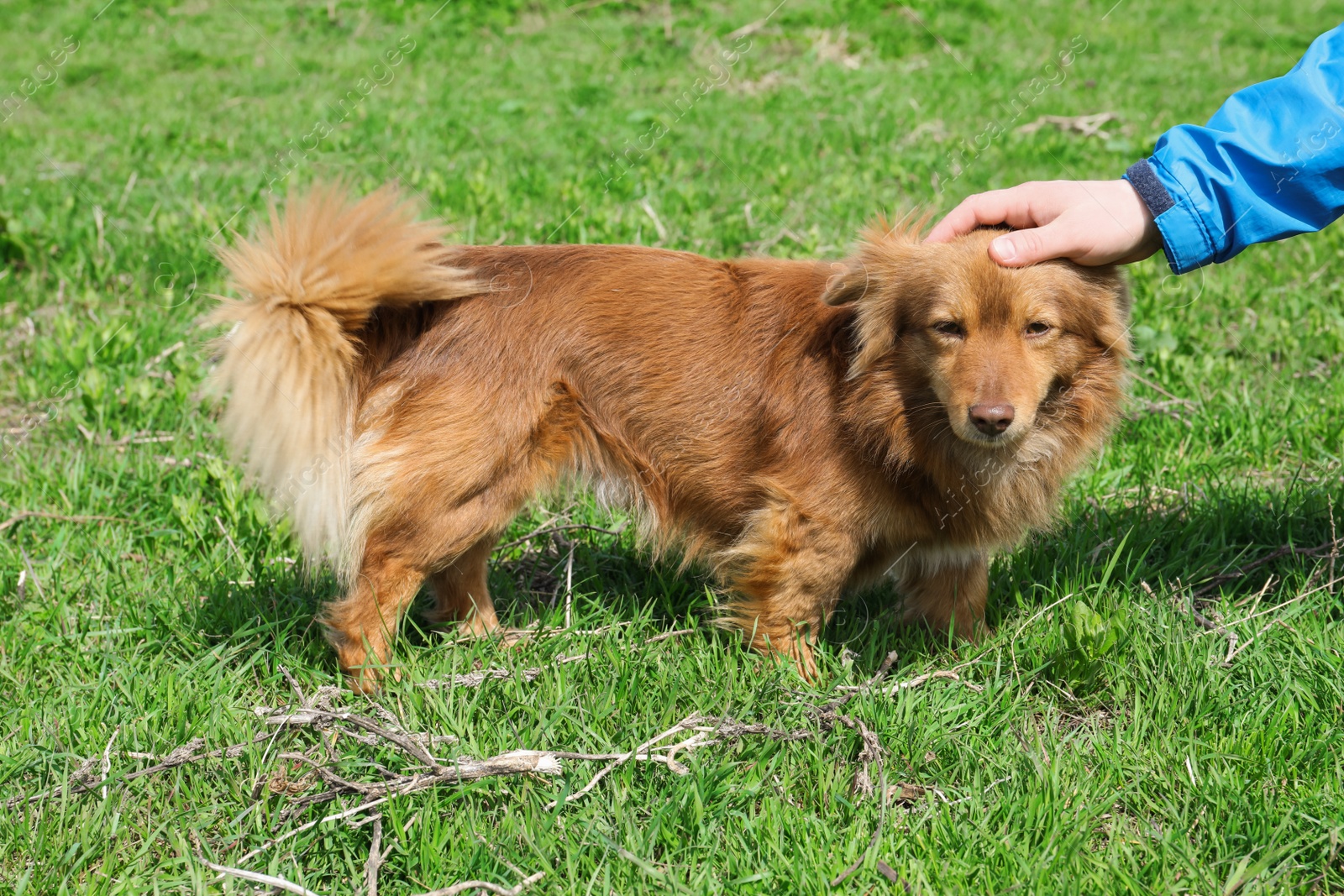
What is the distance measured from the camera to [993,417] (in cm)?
253

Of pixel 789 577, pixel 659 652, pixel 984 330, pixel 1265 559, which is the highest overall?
pixel 984 330

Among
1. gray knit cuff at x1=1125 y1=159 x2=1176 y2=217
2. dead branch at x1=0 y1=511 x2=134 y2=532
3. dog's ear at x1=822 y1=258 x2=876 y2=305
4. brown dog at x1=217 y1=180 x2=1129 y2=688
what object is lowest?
dead branch at x1=0 y1=511 x2=134 y2=532

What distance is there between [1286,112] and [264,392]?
2943 millimetres

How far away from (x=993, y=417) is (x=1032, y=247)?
0.51 metres

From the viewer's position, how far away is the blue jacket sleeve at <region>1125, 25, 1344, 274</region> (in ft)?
8.85

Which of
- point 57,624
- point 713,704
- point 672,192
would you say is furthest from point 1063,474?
point 672,192

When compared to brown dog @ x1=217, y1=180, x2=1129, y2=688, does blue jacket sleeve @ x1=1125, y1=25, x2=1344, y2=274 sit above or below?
above

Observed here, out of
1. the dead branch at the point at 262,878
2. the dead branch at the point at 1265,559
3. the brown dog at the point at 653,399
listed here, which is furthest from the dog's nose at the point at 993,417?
the dead branch at the point at 262,878

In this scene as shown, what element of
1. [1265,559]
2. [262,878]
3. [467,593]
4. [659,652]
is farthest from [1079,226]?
[262,878]

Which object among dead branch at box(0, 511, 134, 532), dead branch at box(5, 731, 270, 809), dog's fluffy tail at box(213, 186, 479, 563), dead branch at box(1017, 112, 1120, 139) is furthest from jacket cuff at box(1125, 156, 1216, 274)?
dead branch at box(1017, 112, 1120, 139)

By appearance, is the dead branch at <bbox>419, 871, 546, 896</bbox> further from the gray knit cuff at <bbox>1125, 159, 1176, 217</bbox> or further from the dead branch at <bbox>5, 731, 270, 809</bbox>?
the gray knit cuff at <bbox>1125, 159, 1176, 217</bbox>

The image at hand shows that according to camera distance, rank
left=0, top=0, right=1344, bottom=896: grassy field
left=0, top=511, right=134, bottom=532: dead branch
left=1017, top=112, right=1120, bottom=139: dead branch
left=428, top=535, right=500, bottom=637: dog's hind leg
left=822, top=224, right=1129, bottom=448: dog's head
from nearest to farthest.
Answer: left=0, top=0, right=1344, bottom=896: grassy field, left=822, top=224, right=1129, bottom=448: dog's head, left=428, top=535, right=500, bottom=637: dog's hind leg, left=0, top=511, right=134, bottom=532: dead branch, left=1017, top=112, right=1120, bottom=139: dead branch

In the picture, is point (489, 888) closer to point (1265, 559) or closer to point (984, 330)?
point (984, 330)

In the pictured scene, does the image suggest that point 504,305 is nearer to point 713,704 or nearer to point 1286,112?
point 713,704
